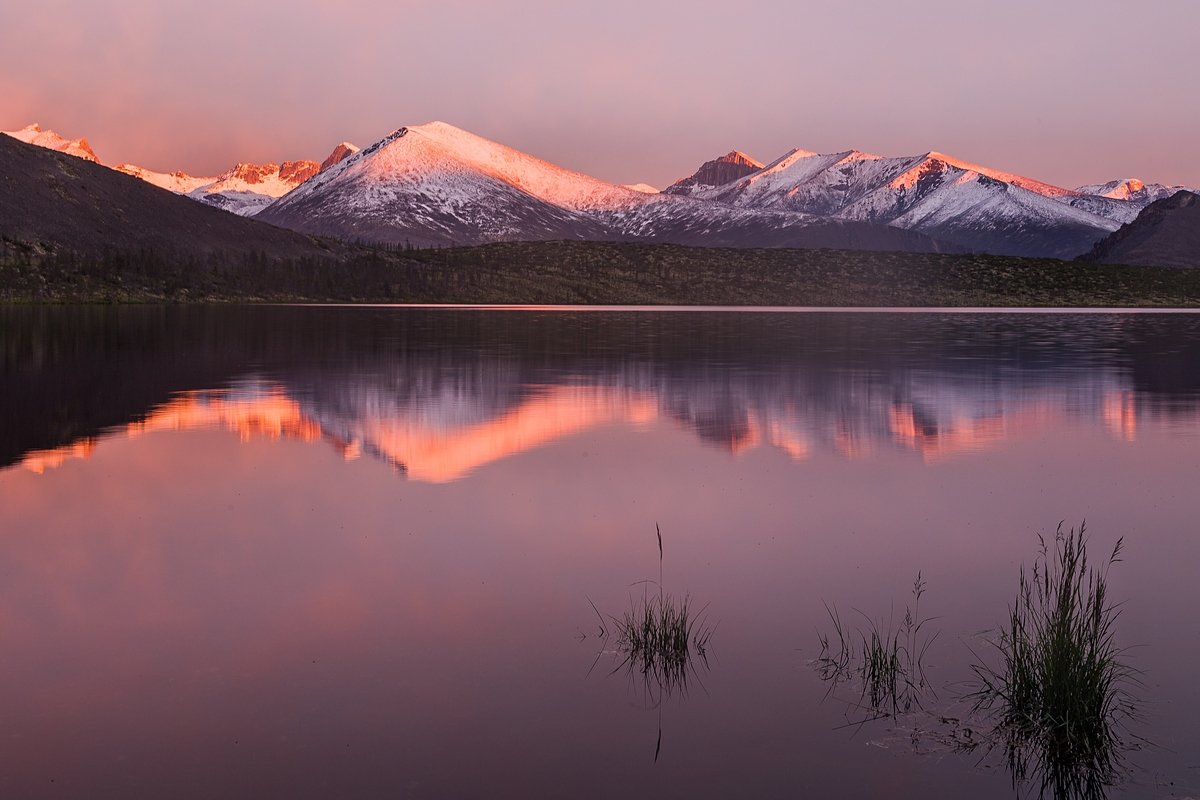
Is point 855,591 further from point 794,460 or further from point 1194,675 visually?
point 794,460

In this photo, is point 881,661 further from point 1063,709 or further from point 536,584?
point 536,584

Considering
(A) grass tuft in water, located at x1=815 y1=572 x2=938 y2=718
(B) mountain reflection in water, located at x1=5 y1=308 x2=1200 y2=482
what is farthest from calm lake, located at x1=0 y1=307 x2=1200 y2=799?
(B) mountain reflection in water, located at x1=5 y1=308 x2=1200 y2=482

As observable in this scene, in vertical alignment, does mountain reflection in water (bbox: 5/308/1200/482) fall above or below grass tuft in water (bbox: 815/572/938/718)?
above

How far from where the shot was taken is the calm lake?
9.07 metres

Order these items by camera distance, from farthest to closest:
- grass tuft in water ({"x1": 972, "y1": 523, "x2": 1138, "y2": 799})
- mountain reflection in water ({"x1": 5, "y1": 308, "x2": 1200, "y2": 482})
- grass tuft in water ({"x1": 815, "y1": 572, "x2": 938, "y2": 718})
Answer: mountain reflection in water ({"x1": 5, "y1": 308, "x2": 1200, "y2": 482}), grass tuft in water ({"x1": 815, "y1": 572, "x2": 938, "y2": 718}), grass tuft in water ({"x1": 972, "y1": 523, "x2": 1138, "y2": 799})

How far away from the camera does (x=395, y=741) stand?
926 centimetres

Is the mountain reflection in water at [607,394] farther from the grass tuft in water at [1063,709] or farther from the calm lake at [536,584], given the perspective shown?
the grass tuft in water at [1063,709]

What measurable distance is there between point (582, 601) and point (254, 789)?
5.41 meters

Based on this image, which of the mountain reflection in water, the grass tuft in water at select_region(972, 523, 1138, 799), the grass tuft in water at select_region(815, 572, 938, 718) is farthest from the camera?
the mountain reflection in water

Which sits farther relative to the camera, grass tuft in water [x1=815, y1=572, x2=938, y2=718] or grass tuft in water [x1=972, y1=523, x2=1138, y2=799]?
grass tuft in water [x1=815, y1=572, x2=938, y2=718]

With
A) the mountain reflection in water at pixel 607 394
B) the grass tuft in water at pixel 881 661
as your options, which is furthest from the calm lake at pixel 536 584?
the mountain reflection in water at pixel 607 394

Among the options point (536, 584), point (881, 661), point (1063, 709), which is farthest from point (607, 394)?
point (1063, 709)

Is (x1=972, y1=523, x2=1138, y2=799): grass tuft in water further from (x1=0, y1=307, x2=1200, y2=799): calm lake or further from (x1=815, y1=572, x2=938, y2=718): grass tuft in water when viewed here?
(x1=815, y1=572, x2=938, y2=718): grass tuft in water

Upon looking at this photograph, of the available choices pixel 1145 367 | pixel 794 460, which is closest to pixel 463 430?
pixel 794 460
